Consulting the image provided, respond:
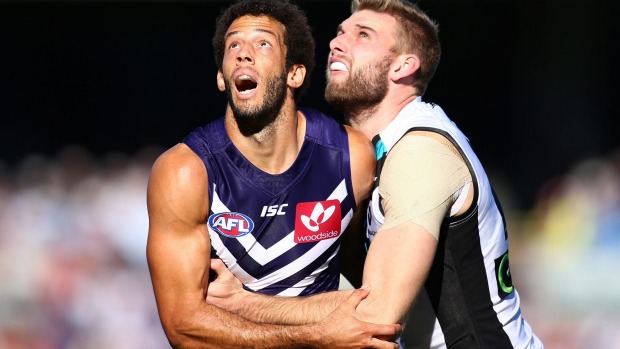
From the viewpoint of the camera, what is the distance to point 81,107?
14.4 m

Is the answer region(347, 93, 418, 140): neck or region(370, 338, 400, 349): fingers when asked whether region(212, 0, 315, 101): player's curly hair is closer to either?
region(347, 93, 418, 140): neck

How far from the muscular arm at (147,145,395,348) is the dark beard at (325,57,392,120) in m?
0.89

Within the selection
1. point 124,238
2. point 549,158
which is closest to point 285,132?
point 124,238

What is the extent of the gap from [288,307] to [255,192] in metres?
0.58

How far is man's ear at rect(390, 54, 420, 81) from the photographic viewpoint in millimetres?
4715

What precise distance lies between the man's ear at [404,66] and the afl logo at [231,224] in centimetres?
111

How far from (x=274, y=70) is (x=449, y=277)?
1320 mm

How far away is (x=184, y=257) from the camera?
13.7ft

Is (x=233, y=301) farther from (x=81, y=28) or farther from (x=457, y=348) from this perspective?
(x=81, y=28)

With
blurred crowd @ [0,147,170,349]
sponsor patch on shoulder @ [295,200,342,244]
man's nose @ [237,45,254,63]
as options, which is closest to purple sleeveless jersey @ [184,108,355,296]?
sponsor patch on shoulder @ [295,200,342,244]

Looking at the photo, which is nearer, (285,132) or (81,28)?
(285,132)

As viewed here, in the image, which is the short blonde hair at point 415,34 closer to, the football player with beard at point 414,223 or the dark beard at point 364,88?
the football player with beard at point 414,223

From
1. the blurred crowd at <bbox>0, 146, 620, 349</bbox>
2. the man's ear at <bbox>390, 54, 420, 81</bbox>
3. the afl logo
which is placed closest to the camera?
the afl logo

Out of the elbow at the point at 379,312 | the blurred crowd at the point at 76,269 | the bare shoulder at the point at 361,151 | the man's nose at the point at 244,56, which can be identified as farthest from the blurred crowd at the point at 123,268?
the elbow at the point at 379,312
